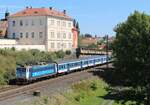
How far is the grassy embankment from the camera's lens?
3164cm

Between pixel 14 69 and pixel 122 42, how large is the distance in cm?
2061

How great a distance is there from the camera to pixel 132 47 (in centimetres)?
5956

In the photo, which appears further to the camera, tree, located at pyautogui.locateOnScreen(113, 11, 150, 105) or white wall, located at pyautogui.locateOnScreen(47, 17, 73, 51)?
white wall, located at pyautogui.locateOnScreen(47, 17, 73, 51)

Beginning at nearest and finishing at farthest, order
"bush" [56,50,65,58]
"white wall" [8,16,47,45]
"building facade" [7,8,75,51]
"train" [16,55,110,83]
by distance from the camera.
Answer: "train" [16,55,110,83] < "bush" [56,50,65,58] < "building facade" [7,8,75,51] < "white wall" [8,16,47,45]

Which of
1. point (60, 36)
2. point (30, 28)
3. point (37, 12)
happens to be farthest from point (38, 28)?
point (60, 36)

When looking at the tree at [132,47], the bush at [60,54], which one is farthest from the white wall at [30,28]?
the tree at [132,47]

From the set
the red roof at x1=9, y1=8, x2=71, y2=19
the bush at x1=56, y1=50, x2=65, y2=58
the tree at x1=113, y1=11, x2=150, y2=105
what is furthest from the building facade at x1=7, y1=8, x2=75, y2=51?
the tree at x1=113, y1=11, x2=150, y2=105

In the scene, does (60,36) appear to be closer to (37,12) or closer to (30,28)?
(30,28)

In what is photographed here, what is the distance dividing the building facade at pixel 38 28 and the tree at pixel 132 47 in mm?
22934

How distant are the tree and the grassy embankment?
765cm

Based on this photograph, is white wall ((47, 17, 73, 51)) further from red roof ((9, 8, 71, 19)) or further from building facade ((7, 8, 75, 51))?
red roof ((9, 8, 71, 19))

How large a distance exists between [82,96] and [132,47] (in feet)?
72.9

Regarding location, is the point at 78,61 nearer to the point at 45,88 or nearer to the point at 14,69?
the point at 14,69

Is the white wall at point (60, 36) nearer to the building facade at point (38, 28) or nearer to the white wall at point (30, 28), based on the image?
the building facade at point (38, 28)
